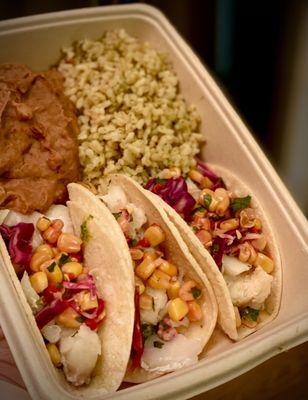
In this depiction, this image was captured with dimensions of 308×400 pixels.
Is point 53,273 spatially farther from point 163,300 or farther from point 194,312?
point 194,312

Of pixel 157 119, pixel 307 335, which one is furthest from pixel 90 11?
pixel 307 335

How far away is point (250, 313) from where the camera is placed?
2215mm

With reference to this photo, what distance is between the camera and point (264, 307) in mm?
2277

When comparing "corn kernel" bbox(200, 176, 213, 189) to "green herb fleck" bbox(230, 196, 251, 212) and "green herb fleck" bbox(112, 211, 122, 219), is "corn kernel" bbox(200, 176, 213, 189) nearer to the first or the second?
"green herb fleck" bbox(230, 196, 251, 212)

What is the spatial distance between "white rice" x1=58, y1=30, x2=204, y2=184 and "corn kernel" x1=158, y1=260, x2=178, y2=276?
19.7 inches

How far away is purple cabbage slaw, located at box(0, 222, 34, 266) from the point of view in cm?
207

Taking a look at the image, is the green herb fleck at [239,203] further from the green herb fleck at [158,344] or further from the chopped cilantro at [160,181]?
the green herb fleck at [158,344]

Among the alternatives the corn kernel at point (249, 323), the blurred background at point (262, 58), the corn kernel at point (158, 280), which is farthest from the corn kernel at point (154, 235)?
the blurred background at point (262, 58)

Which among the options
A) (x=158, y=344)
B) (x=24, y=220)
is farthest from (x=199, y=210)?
(x=24, y=220)

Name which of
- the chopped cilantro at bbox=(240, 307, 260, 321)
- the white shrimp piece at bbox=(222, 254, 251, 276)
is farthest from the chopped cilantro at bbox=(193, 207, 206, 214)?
the chopped cilantro at bbox=(240, 307, 260, 321)

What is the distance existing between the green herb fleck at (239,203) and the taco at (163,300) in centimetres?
39

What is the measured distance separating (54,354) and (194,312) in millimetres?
515

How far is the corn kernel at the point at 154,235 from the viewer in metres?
2.13

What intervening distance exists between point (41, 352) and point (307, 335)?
0.87m
